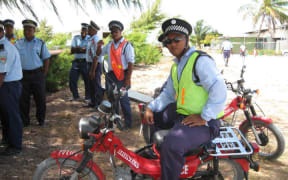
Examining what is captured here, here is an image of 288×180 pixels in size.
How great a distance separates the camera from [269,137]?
354cm

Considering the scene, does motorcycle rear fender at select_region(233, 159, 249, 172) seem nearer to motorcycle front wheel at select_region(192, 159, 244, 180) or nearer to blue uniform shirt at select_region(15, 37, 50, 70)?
motorcycle front wheel at select_region(192, 159, 244, 180)

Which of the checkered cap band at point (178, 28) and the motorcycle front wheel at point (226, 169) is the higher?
the checkered cap band at point (178, 28)

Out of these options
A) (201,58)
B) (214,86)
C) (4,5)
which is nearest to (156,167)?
(214,86)

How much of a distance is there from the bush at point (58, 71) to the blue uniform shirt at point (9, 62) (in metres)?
3.97

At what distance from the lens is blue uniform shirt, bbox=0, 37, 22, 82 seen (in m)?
3.23

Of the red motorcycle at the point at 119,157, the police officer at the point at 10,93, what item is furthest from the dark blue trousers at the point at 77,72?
the red motorcycle at the point at 119,157

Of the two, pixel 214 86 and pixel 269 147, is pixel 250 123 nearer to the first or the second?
pixel 269 147

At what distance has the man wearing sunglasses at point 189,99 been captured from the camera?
2064 mm

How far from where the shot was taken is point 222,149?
2215 millimetres

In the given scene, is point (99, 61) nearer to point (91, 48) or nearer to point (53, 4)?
point (91, 48)

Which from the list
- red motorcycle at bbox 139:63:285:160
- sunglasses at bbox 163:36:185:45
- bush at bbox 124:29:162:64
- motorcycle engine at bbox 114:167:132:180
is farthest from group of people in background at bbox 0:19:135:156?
bush at bbox 124:29:162:64

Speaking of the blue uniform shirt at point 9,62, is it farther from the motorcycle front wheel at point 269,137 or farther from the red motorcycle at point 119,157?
the motorcycle front wheel at point 269,137

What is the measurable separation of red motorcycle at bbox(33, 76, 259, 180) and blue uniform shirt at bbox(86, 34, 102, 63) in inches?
143

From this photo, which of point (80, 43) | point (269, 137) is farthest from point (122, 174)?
point (80, 43)
